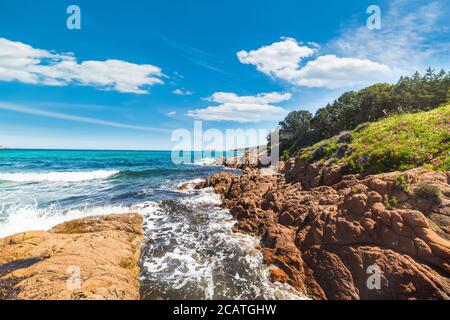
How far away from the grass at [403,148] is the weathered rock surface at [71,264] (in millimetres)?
15377

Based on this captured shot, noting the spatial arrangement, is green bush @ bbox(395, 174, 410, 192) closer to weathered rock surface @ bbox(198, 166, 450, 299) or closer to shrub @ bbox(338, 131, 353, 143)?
weathered rock surface @ bbox(198, 166, 450, 299)

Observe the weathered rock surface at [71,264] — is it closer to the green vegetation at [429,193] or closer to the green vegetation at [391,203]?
the green vegetation at [391,203]

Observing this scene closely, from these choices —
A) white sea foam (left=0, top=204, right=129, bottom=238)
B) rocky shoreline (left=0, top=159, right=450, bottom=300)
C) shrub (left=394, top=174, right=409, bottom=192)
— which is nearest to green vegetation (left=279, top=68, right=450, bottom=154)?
shrub (left=394, top=174, right=409, bottom=192)

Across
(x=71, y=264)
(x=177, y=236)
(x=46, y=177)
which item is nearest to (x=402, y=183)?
(x=177, y=236)

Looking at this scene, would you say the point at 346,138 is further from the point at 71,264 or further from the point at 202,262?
the point at 71,264

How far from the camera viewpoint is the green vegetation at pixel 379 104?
27.2 meters

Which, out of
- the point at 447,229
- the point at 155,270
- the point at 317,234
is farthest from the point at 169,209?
the point at 447,229

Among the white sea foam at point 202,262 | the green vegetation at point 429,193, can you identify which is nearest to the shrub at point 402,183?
the green vegetation at point 429,193

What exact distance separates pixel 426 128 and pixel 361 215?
11.2 m

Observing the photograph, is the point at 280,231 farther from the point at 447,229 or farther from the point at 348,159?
the point at 348,159

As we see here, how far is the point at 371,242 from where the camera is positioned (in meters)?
7.96

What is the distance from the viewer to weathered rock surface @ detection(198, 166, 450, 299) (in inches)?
256

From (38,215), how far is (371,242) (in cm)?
2220

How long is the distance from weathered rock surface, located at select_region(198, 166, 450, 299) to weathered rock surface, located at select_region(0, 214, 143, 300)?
21.5 ft
